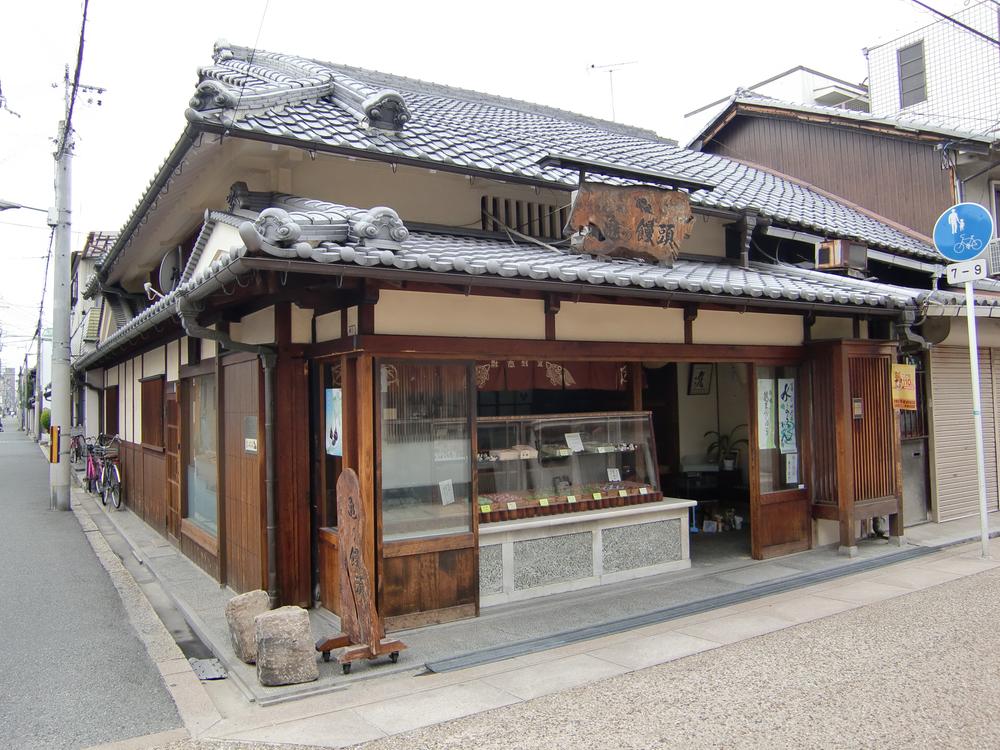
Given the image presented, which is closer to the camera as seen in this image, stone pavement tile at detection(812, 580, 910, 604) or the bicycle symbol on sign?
stone pavement tile at detection(812, 580, 910, 604)

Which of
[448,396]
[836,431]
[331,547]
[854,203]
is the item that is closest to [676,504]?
[836,431]

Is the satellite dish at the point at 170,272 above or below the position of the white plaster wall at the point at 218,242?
above

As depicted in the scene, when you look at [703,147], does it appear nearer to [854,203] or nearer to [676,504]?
[854,203]

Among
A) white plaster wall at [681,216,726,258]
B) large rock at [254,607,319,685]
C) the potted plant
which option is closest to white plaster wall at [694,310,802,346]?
white plaster wall at [681,216,726,258]

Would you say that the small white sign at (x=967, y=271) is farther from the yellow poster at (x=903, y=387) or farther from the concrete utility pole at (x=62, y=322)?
the concrete utility pole at (x=62, y=322)

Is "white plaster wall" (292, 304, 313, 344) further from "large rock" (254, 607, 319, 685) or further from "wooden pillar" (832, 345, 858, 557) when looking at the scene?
"wooden pillar" (832, 345, 858, 557)

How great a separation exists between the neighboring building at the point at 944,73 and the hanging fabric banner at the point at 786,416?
9777 mm

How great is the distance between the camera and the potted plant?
12.3m

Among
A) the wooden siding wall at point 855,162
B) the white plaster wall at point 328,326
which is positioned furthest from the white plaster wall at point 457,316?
the wooden siding wall at point 855,162

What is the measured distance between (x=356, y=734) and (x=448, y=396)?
10.3 ft

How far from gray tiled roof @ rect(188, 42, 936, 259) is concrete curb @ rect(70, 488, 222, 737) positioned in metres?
4.92

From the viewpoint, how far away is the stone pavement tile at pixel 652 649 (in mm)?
5867

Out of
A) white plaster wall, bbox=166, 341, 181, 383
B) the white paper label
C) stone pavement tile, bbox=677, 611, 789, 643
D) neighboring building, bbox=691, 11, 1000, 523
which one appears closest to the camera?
stone pavement tile, bbox=677, 611, 789, 643

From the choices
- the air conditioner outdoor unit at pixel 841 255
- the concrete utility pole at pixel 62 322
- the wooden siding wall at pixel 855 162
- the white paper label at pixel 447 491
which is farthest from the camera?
the concrete utility pole at pixel 62 322
